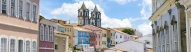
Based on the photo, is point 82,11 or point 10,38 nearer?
point 10,38

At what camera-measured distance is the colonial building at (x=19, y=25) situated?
2357 cm

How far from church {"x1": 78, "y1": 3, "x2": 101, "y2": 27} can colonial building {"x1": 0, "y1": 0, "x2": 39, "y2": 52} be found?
136m

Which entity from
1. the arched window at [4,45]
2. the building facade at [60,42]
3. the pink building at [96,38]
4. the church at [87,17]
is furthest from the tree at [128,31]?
the arched window at [4,45]

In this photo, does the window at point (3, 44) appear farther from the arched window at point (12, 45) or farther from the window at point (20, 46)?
the window at point (20, 46)

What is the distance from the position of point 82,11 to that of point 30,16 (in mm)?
145041

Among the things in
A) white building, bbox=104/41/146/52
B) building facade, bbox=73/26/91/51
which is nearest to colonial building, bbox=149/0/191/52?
white building, bbox=104/41/146/52

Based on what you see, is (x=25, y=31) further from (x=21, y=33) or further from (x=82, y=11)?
(x=82, y=11)

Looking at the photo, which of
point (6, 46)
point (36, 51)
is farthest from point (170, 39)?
point (36, 51)

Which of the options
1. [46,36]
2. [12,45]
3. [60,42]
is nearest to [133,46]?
[60,42]

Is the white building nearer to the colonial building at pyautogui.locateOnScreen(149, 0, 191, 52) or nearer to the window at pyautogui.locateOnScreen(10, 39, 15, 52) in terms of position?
the colonial building at pyautogui.locateOnScreen(149, 0, 191, 52)

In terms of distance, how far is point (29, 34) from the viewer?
28.0 meters

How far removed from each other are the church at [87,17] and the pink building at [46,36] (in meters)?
129

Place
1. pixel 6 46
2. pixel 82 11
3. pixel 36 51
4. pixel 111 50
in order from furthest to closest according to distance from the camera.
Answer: pixel 82 11 < pixel 111 50 < pixel 36 51 < pixel 6 46

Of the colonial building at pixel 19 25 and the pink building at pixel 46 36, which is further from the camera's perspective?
the pink building at pixel 46 36
